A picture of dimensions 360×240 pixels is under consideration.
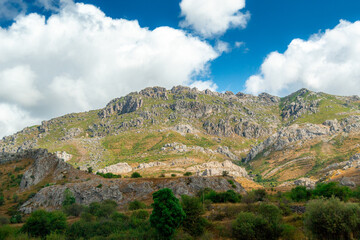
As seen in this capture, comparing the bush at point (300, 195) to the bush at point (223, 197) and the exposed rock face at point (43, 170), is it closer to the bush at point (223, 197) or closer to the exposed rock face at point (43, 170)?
the bush at point (223, 197)

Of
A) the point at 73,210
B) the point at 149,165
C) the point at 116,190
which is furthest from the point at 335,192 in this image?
the point at 149,165

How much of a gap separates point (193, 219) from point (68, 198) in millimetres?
40757

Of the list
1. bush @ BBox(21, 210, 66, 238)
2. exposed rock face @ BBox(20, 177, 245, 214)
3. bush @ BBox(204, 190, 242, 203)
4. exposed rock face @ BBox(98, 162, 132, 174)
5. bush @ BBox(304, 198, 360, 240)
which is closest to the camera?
bush @ BBox(304, 198, 360, 240)

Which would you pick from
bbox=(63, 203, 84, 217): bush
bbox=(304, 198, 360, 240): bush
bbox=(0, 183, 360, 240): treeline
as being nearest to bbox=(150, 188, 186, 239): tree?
bbox=(0, 183, 360, 240): treeline

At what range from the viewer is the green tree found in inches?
2037

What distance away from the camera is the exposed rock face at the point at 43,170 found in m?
62.2

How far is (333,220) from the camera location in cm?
1869

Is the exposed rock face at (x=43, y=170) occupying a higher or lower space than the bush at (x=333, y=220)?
higher

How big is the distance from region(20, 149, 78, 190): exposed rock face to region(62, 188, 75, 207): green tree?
46.7 feet

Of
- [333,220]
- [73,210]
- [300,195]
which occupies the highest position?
[73,210]

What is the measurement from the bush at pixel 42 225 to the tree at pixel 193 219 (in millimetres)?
16785

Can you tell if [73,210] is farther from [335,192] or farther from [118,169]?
[118,169]

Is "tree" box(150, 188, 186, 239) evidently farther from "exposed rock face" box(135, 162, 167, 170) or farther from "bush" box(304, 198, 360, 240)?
"exposed rock face" box(135, 162, 167, 170)

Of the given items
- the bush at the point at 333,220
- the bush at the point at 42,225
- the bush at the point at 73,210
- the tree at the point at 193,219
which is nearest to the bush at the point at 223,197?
the tree at the point at 193,219
